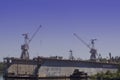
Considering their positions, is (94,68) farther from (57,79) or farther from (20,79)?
(20,79)

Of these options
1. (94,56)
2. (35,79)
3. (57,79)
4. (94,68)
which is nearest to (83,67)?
(94,68)

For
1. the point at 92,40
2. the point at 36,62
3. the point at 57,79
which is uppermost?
the point at 92,40

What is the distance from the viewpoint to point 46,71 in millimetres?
94812

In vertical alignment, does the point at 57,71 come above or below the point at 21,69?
below

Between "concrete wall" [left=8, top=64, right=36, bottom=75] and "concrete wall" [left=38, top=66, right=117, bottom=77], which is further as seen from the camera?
"concrete wall" [left=8, top=64, right=36, bottom=75]

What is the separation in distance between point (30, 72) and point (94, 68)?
24772mm

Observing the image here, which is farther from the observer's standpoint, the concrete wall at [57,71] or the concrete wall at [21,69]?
the concrete wall at [21,69]

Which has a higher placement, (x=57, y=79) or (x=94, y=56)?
(x=94, y=56)

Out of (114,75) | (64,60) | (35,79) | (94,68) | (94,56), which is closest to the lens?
(114,75)

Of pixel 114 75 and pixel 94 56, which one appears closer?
pixel 114 75

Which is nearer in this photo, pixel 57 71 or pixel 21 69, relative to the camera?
pixel 57 71

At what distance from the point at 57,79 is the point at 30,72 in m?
12.2

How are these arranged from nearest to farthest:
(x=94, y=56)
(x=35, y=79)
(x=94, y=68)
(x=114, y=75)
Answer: (x=114, y=75) → (x=35, y=79) → (x=94, y=68) → (x=94, y=56)

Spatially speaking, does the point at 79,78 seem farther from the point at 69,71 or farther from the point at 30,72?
the point at 30,72
